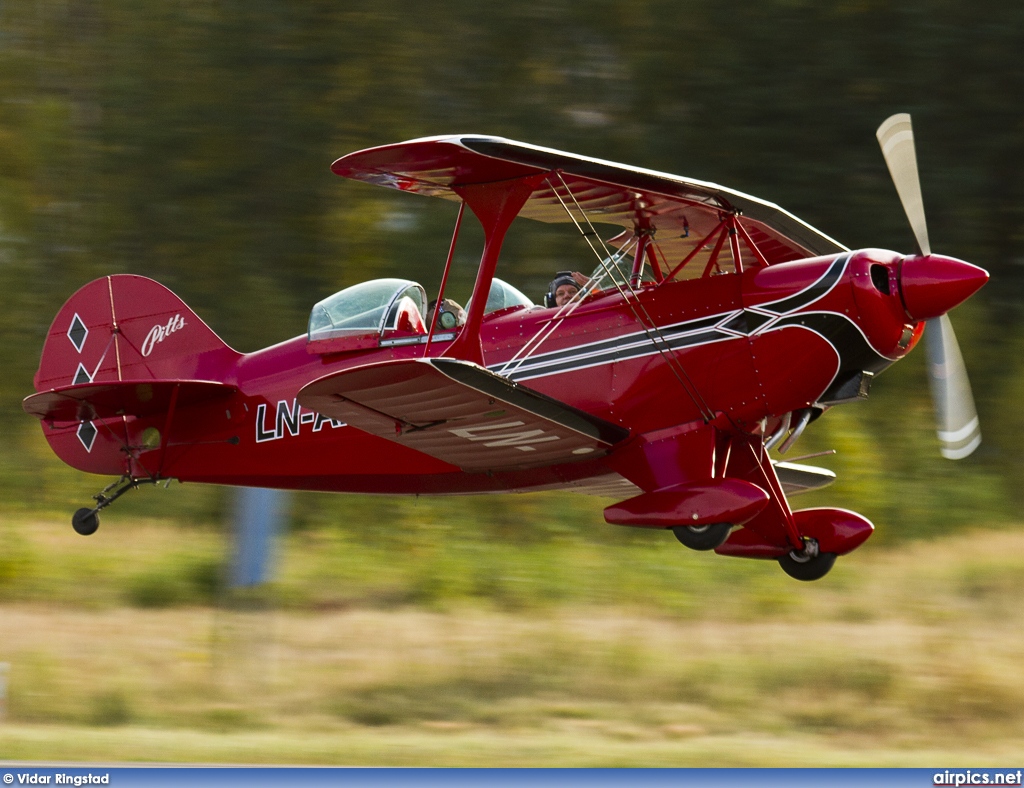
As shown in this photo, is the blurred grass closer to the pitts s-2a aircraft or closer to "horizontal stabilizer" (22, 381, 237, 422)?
the pitts s-2a aircraft

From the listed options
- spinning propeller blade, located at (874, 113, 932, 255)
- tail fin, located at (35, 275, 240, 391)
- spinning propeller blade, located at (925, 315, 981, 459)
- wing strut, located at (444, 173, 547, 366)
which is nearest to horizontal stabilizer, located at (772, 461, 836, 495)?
spinning propeller blade, located at (925, 315, 981, 459)

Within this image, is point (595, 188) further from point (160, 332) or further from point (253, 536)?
point (160, 332)

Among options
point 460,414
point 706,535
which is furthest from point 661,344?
point 460,414

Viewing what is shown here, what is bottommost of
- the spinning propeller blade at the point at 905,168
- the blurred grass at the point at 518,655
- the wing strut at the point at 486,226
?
the blurred grass at the point at 518,655

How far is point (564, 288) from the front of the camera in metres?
8.11

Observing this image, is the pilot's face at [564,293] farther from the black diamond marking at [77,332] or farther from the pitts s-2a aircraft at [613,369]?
the black diamond marking at [77,332]

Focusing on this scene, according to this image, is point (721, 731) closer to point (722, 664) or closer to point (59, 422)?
point (722, 664)

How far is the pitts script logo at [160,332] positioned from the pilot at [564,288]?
10.8 feet

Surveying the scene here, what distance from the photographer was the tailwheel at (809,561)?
26.2ft

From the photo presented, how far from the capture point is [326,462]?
8.80 metres

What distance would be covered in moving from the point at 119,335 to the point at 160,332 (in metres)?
0.34

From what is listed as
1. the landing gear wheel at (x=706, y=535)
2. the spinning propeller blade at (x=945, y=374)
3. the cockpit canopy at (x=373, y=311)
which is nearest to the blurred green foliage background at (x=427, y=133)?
the cockpit canopy at (x=373, y=311)

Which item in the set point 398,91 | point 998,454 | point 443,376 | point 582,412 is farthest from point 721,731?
point 398,91

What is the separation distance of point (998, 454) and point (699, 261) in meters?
7.36
